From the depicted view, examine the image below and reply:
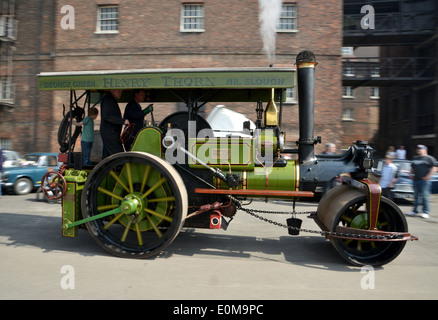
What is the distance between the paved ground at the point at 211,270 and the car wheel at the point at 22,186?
4840 millimetres

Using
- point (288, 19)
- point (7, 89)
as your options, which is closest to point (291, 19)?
point (288, 19)

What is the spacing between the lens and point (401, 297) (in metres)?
3.26

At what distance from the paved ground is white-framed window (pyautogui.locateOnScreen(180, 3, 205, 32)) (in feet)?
35.4

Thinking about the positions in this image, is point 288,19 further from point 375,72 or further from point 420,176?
point 420,176

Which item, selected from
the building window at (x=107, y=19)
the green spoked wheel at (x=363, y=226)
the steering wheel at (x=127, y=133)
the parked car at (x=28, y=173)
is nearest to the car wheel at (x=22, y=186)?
the parked car at (x=28, y=173)

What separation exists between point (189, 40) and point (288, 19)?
13.5ft

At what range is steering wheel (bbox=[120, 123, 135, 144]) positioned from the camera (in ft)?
15.4

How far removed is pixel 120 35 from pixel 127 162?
1177 cm

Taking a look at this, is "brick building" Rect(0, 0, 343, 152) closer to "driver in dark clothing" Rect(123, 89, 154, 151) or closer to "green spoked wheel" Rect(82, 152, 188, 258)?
"driver in dark clothing" Rect(123, 89, 154, 151)

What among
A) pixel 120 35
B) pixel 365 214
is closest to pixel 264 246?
pixel 365 214

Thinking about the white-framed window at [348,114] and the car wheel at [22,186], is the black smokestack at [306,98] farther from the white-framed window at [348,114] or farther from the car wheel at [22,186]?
the white-framed window at [348,114]

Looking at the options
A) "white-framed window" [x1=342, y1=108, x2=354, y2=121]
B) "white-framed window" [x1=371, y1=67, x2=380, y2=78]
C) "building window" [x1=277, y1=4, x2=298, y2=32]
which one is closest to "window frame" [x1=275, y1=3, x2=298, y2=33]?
"building window" [x1=277, y1=4, x2=298, y2=32]

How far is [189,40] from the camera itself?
1398cm

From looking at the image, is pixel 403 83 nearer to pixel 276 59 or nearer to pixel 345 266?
pixel 276 59
